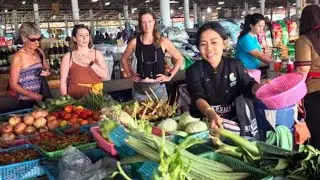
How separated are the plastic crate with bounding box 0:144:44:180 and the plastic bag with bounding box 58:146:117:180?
0.45 meters

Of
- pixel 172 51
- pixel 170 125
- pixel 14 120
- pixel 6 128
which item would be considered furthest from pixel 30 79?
pixel 170 125

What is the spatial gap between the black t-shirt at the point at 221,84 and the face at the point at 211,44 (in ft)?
0.43

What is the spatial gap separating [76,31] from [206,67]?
5.63 feet

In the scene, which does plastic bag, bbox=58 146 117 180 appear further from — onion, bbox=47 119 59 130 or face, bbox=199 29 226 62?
onion, bbox=47 119 59 130

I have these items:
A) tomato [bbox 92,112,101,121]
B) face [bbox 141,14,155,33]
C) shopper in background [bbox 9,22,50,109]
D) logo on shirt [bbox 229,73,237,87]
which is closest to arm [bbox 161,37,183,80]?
face [bbox 141,14,155,33]

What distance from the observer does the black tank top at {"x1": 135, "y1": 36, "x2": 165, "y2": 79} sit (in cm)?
413

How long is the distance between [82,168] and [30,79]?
2491 millimetres

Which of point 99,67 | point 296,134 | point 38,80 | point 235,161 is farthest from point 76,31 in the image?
point 235,161

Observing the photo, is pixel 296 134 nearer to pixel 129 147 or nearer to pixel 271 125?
pixel 271 125

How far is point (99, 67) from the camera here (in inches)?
162

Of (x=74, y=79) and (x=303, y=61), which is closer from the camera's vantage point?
(x=303, y=61)

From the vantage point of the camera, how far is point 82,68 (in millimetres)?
4059

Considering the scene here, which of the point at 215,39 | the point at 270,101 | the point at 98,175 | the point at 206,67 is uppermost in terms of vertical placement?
the point at 215,39

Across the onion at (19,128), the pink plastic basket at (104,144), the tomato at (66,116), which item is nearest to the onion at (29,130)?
the onion at (19,128)
